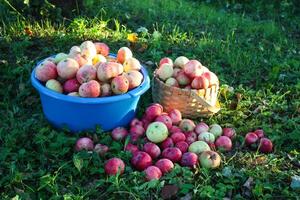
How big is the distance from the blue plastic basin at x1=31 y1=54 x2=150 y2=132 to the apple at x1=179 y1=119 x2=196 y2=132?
1.42 ft

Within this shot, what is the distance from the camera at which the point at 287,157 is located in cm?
409

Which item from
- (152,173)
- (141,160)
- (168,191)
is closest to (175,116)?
(141,160)

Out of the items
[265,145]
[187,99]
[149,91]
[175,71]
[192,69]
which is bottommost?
[149,91]

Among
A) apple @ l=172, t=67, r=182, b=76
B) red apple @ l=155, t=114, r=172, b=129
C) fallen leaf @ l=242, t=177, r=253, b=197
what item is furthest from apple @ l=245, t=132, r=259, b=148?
apple @ l=172, t=67, r=182, b=76

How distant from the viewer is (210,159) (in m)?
3.78

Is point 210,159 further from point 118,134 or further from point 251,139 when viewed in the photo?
point 118,134

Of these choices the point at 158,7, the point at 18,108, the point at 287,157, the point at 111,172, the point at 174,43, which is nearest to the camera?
the point at 111,172

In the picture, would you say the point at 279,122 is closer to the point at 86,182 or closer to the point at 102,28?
the point at 86,182

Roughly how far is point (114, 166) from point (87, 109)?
577 millimetres

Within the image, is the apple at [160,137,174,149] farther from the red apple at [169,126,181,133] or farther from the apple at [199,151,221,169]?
the apple at [199,151,221,169]

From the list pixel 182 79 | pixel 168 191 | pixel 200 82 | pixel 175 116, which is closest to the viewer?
pixel 168 191

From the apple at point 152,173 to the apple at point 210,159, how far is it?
37cm

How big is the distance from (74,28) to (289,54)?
2569 mm

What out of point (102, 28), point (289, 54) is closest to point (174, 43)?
point (102, 28)
